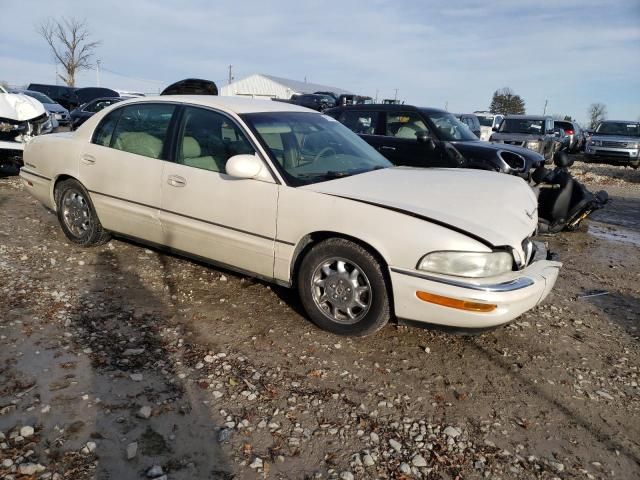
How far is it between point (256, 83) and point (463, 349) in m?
52.6

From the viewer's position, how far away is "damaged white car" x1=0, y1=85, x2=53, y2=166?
7.94 metres

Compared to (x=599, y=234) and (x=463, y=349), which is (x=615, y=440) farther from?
(x=599, y=234)

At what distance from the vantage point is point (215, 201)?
12.1 feet

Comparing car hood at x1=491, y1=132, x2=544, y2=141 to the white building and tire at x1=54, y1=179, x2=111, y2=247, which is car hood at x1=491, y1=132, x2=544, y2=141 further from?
the white building

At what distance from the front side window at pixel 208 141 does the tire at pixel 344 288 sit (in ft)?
3.31

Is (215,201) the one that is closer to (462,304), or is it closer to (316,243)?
(316,243)

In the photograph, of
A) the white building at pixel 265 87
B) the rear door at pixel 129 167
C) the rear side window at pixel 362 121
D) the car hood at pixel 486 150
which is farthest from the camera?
the white building at pixel 265 87

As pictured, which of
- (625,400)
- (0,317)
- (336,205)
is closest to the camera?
(625,400)

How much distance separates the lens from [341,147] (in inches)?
165

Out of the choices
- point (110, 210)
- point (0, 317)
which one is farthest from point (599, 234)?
point (0, 317)

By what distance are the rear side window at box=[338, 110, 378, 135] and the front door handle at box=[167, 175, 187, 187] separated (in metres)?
4.85

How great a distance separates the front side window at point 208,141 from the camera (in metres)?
3.75

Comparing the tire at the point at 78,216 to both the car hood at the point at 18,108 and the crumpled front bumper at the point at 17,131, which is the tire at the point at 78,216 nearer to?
the crumpled front bumper at the point at 17,131

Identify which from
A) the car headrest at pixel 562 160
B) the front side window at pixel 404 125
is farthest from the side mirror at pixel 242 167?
the front side window at pixel 404 125
